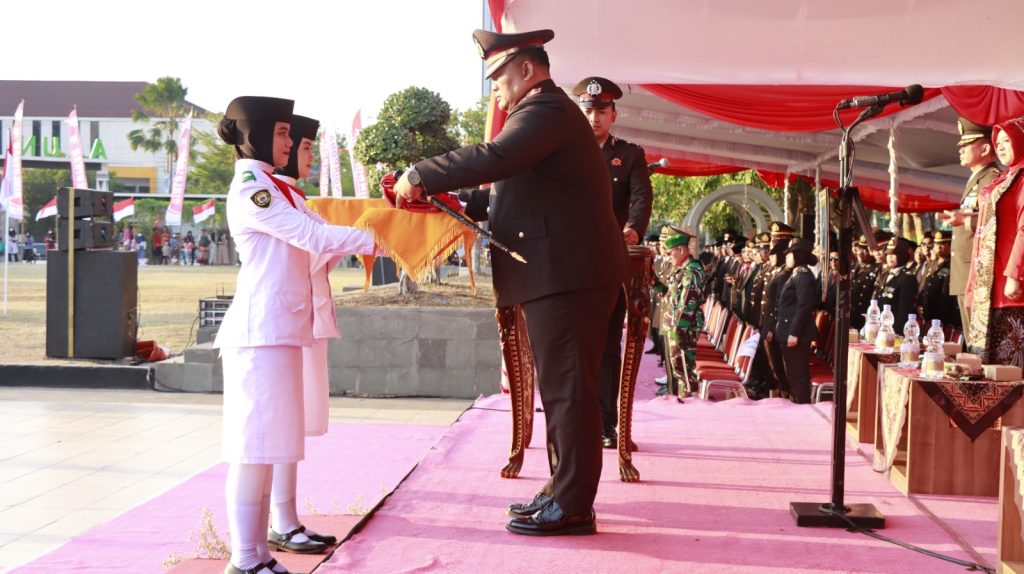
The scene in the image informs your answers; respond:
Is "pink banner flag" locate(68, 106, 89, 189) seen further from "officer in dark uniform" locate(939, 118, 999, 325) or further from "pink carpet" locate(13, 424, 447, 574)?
"officer in dark uniform" locate(939, 118, 999, 325)

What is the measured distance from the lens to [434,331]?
33.8 feet

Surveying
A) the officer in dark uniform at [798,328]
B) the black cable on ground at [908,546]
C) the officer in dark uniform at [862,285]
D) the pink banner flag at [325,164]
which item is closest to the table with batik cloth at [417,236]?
the black cable on ground at [908,546]

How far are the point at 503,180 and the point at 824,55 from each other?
3978 millimetres

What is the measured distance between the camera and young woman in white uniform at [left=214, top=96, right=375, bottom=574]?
348cm

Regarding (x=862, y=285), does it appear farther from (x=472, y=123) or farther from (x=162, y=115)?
(x=162, y=115)

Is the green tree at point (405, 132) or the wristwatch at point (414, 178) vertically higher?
the green tree at point (405, 132)

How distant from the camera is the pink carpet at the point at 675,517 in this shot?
3523 millimetres

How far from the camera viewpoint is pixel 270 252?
11.8 ft

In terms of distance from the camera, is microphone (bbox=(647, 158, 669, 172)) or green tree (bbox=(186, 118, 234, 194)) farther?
green tree (bbox=(186, 118, 234, 194))

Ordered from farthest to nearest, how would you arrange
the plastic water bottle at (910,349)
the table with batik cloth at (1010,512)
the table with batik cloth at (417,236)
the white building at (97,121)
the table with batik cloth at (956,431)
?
the white building at (97,121)
the table with batik cloth at (417,236)
the plastic water bottle at (910,349)
the table with batik cloth at (956,431)
the table with batik cloth at (1010,512)

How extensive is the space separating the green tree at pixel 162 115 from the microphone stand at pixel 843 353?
196 ft

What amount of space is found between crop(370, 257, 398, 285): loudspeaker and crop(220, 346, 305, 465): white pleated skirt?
16.7 metres

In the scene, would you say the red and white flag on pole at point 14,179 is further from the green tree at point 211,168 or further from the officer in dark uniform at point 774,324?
the green tree at point 211,168

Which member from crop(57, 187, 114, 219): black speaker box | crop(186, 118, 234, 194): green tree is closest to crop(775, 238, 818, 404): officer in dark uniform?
crop(57, 187, 114, 219): black speaker box
